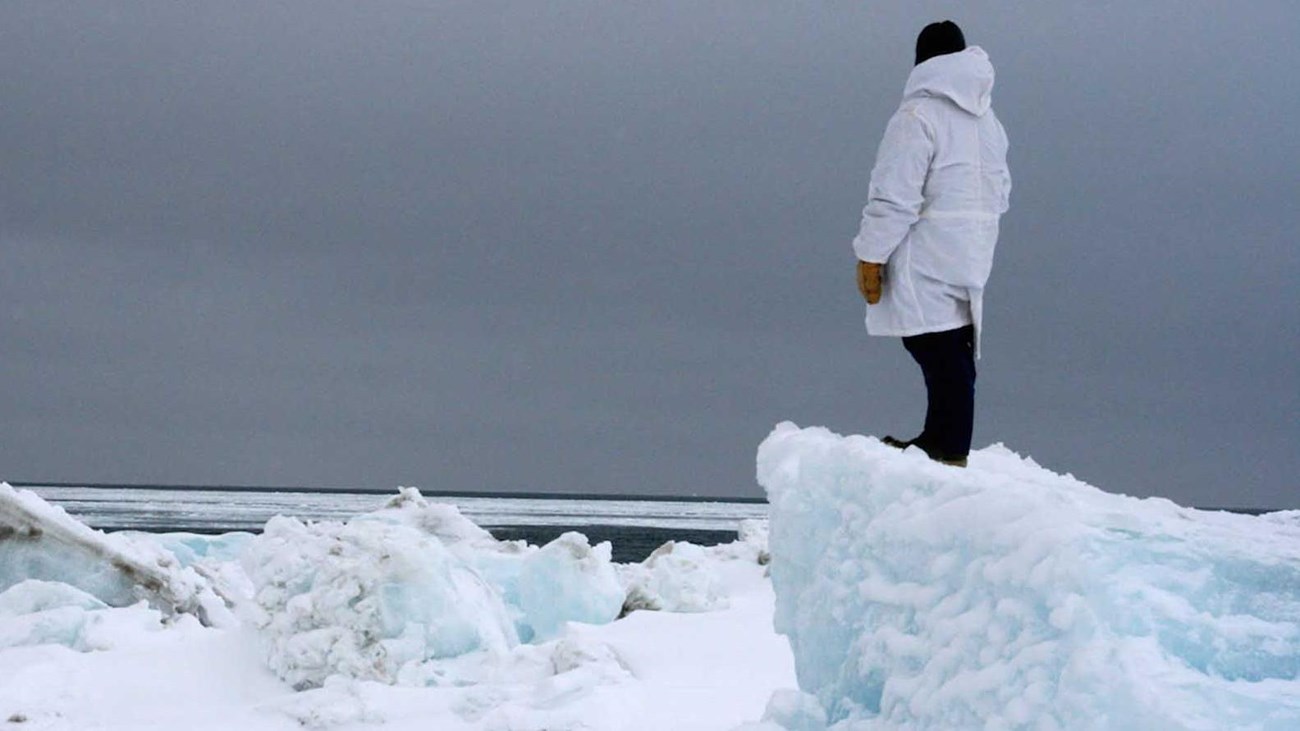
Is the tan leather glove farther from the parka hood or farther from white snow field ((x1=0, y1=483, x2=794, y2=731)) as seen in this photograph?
white snow field ((x1=0, y1=483, x2=794, y2=731))

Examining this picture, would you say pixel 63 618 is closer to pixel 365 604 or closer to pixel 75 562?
pixel 75 562

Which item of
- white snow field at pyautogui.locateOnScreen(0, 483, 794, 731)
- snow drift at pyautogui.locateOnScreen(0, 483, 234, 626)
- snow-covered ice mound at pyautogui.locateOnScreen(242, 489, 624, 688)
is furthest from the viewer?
snow drift at pyautogui.locateOnScreen(0, 483, 234, 626)

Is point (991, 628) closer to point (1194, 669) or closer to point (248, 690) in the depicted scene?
point (1194, 669)

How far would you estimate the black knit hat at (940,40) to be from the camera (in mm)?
4590

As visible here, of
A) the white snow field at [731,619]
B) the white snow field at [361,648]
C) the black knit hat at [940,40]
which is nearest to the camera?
the white snow field at [731,619]

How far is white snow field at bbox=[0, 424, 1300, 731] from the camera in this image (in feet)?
9.08

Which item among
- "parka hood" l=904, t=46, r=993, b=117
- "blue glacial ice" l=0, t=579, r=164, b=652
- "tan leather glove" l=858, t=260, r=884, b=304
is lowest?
"blue glacial ice" l=0, t=579, r=164, b=652

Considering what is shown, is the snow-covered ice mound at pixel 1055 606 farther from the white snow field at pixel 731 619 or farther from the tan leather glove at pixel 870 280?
the tan leather glove at pixel 870 280

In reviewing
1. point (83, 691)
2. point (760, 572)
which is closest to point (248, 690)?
point (83, 691)

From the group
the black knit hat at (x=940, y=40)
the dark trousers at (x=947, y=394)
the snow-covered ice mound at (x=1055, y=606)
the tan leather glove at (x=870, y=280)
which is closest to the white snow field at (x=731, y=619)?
the snow-covered ice mound at (x=1055, y=606)

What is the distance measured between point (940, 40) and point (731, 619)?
5892 mm

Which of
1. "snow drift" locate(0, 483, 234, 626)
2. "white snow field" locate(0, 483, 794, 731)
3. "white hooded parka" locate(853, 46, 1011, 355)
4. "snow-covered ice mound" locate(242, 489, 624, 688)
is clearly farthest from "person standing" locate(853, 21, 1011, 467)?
"snow drift" locate(0, 483, 234, 626)

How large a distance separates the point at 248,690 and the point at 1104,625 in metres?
5.72

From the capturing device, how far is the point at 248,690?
7.32 meters
